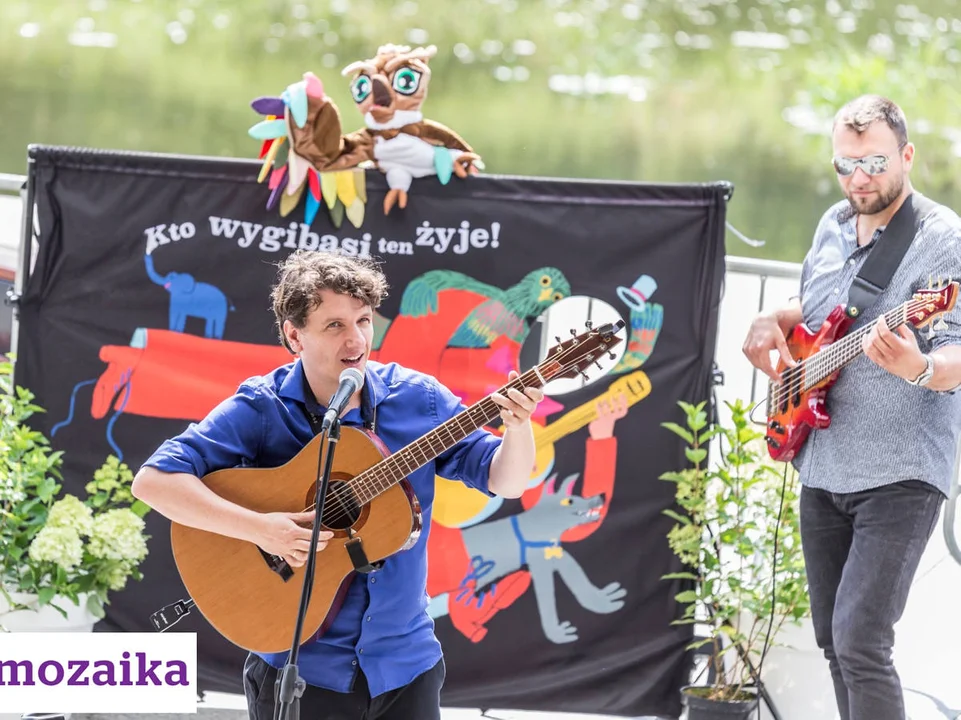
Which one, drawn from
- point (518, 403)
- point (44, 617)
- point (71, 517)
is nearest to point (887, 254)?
point (518, 403)

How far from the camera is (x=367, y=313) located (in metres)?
2.44

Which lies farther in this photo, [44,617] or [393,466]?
[44,617]

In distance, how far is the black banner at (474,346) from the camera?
397 centimetres

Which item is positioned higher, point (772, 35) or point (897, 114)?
point (772, 35)

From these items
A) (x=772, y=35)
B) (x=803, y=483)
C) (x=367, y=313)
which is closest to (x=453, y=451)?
(x=367, y=313)

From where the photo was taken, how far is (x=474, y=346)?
13.2 ft

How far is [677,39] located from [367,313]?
76.3 feet

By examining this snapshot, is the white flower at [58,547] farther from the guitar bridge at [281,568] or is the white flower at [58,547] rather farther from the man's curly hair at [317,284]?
the man's curly hair at [317,284]

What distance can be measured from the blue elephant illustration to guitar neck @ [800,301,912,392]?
203cm

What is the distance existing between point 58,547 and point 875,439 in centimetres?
249

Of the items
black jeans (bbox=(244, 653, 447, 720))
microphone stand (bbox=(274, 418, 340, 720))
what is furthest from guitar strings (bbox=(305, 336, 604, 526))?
black jeans (bbox=(244, 653, 447, 720))

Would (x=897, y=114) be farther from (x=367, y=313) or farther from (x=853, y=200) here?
(x=367, y=313)

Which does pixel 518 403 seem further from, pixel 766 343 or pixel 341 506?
pixel 766 343

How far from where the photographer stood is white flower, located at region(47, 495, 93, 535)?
3.73 metres
